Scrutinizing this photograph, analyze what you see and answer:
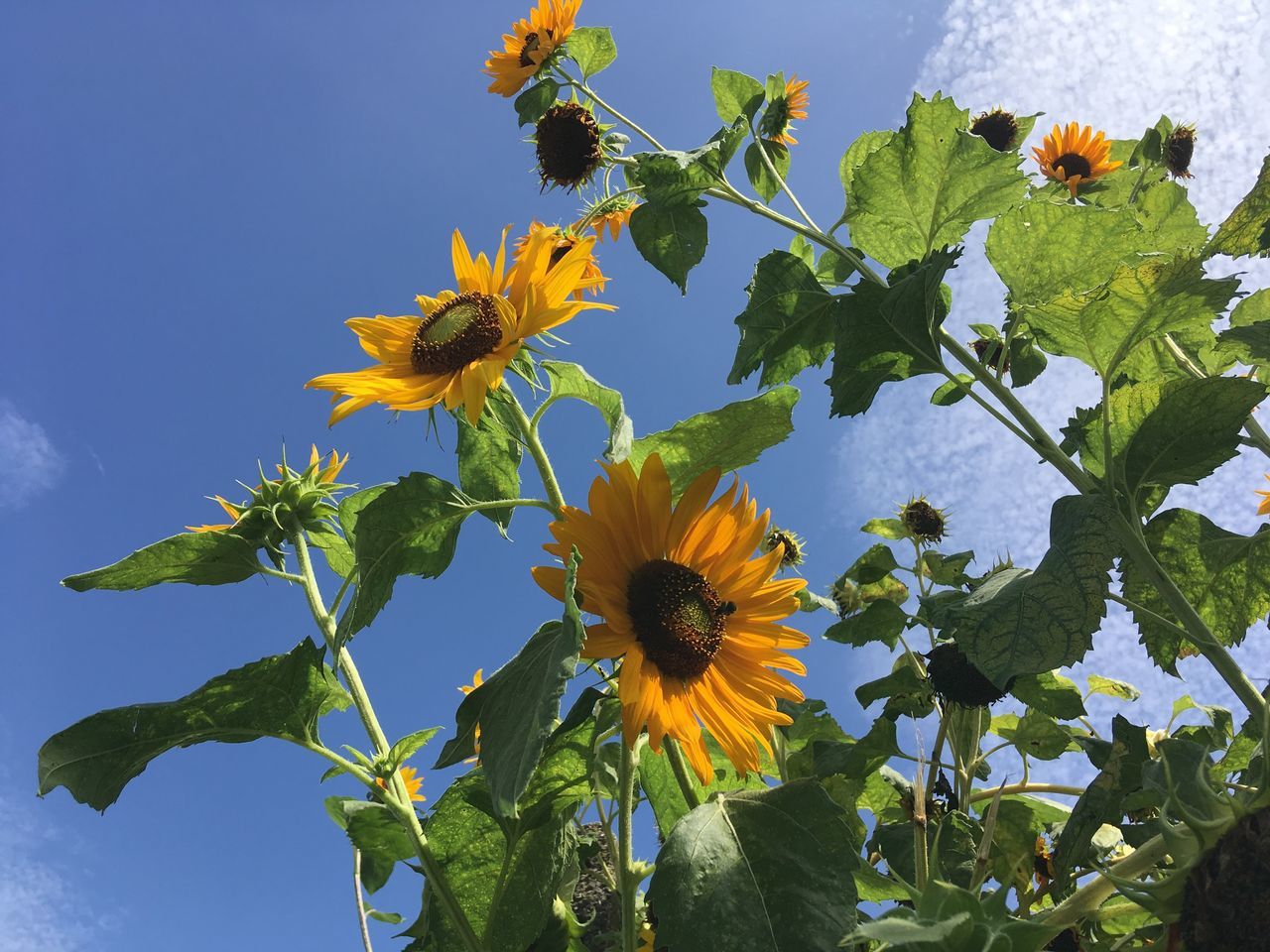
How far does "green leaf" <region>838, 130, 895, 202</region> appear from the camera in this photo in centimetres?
186

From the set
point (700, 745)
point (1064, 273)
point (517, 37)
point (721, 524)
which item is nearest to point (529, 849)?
point (700, 745)

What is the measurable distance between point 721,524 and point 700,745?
314 millimetres

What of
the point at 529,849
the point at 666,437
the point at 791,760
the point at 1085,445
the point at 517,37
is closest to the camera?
the point at 666,437

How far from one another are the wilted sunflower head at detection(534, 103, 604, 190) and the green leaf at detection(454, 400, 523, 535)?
1181 mm

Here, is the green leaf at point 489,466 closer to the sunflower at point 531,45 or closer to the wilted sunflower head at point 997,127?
the sunflower at point 531,45

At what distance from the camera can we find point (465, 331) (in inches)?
54.4

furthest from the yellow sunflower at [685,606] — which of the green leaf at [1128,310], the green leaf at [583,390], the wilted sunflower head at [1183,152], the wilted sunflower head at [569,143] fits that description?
the wilted sunflower head at [1183,152]

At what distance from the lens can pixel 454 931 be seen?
1397 millimetres

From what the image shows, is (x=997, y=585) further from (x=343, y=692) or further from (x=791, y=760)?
(x=343, y=692)

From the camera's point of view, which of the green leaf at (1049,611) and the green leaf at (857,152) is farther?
the green leaf at (857,152)

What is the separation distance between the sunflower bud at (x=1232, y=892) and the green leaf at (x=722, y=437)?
2.27ft

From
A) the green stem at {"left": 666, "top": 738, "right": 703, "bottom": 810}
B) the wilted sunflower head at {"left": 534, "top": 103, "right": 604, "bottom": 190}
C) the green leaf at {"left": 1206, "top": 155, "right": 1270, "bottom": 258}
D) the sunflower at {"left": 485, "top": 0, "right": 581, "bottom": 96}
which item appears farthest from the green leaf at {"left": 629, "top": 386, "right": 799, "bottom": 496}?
the sunflower at {"left": 485, "top": 0, "right": 581, "bottom": 96}

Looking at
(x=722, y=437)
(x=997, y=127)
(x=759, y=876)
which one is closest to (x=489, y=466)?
(x=722, y=437)

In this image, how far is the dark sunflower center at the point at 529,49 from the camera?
95.6 inches
